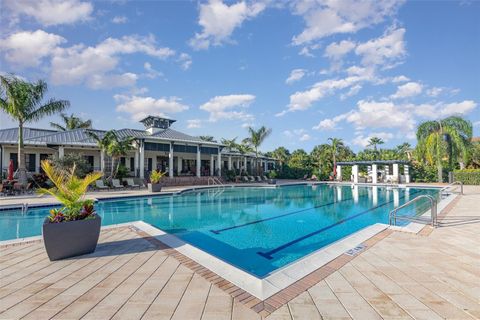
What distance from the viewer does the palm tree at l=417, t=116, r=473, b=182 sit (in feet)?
78.6

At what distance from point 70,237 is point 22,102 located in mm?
16583

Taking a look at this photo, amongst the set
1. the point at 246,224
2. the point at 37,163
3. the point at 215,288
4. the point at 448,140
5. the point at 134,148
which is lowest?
the point at 246,224

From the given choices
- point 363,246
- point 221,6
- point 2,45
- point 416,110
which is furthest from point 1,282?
point 416,110

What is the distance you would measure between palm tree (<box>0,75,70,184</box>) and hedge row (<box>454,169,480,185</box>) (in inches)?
1437

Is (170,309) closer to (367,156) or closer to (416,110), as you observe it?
(367,156)

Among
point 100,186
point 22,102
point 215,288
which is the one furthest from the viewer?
point 100,186

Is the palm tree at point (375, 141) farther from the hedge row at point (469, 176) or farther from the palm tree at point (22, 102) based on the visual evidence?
the palm tree at point (22, 102)

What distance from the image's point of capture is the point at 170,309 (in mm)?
2697

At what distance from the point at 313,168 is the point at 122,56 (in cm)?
2866

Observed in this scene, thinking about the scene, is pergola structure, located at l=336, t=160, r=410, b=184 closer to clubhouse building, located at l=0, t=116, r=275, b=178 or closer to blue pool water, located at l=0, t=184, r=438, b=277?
clubhouse building, located at l=0, t=116, r=275, b=178

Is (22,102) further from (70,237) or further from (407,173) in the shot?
(407,173)

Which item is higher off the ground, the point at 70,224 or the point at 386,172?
the point at 386,172

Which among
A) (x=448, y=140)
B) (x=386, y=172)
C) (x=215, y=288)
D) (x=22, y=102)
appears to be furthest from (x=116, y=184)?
(x=448, y=140)

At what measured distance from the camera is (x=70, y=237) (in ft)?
14.4
